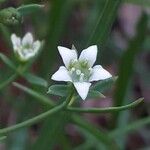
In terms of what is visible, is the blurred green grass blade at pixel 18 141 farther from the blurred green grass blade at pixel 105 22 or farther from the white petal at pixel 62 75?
the white petal at pixel 62 75

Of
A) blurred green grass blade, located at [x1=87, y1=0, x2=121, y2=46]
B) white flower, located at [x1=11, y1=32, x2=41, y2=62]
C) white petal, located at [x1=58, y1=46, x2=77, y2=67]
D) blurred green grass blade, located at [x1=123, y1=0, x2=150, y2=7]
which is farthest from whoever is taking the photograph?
blurred green grass blade, located at [x1=123, y1=0, x2=150, y2=7]

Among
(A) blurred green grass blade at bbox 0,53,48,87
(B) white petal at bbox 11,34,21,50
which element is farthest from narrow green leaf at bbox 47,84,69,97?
(B) white petal at bbox 11,34,21,50

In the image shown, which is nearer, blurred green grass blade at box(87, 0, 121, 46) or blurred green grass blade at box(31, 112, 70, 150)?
blurred green grass blade at box(87, 0, 121, 46)

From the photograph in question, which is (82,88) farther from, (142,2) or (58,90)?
(142,2)

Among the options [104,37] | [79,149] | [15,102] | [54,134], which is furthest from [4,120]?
[104,37]

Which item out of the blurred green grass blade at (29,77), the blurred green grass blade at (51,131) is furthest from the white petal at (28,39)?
the blurred green grass blade at (51,131)

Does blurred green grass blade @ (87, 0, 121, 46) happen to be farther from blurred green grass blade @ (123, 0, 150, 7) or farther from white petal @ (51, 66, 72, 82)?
blurred green grass blade @ (123, 0, 150, 7)

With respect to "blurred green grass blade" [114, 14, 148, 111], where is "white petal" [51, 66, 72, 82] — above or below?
above

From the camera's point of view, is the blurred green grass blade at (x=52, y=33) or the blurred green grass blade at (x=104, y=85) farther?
the blurred green grass blade at (x=52, y=33)
